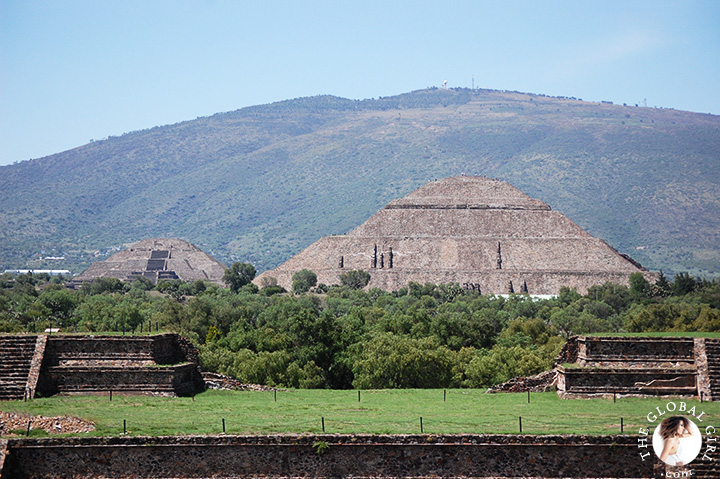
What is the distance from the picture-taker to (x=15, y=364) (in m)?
28.7

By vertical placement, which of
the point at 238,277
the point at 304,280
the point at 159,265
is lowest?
the point at 304,280

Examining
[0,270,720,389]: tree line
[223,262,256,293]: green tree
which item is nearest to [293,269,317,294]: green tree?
[0,270,720,389]: tree line

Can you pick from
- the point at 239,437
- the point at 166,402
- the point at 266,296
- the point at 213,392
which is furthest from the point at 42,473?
the point at 266,296

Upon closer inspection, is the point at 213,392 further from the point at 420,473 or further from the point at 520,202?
the point at 520,202

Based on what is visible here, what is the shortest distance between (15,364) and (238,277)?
8427 centimetres

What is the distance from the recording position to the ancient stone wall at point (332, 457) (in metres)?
21.8

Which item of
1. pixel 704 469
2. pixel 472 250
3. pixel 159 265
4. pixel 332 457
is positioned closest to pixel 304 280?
pixel 472 250

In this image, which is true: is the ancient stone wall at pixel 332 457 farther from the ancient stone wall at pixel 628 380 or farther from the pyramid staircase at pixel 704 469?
the ancient stone wall at pixel 628 380

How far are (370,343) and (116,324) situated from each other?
68.4 ft

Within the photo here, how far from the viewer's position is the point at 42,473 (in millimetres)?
22000

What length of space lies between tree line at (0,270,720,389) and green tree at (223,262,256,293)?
32 centimetres

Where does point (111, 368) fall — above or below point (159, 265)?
below

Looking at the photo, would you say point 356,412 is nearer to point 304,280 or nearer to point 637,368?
point 637,368

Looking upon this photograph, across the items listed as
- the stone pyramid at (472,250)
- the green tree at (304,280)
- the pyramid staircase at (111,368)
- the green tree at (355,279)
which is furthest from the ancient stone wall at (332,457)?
the stone pyramid at (472,250)
